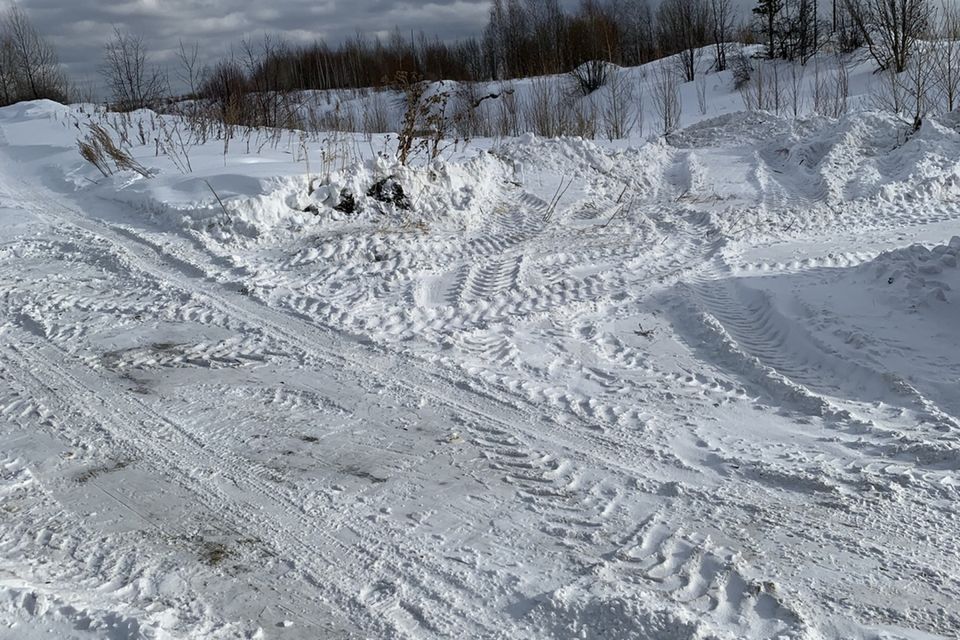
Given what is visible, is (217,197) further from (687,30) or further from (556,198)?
(687,30)

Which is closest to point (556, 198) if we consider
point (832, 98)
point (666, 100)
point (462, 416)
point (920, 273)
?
point (920, 273)

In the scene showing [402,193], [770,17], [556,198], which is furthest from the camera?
[770,17]

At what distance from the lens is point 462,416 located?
14.1 ft

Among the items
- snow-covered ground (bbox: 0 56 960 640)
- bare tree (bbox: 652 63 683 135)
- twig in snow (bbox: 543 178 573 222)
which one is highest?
bare tree (bbox: 652 63 683 135)

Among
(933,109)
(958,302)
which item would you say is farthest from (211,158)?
(933,109)

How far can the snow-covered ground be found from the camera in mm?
2863

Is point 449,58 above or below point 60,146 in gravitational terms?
above

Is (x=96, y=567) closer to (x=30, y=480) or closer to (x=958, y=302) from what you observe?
(x=30, y=480)

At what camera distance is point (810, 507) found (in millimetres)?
3391

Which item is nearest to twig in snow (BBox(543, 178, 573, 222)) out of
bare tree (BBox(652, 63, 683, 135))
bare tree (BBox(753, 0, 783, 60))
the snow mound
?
the snow mound

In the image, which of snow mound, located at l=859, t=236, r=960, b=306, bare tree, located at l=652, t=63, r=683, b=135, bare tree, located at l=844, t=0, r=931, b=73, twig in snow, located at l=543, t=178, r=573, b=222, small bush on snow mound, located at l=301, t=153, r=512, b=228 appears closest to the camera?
snow mound, located at l=859, t=236, r=960, b=306

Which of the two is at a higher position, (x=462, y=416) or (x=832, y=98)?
(x=832, y=98)

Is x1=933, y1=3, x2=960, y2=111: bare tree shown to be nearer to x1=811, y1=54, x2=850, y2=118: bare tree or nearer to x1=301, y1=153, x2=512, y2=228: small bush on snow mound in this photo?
x1=811, y1=54, x2=850, y2=118: bare tree

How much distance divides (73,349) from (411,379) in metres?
2.45
